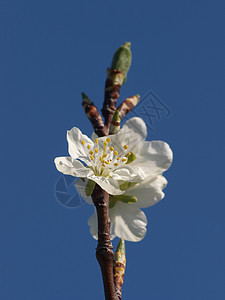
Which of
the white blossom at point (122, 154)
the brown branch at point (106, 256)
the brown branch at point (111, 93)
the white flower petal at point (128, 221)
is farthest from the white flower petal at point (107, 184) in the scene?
the brown branch at point (111, 93)

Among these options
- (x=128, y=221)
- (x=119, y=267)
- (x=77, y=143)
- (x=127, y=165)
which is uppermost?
(x=77, y=143)

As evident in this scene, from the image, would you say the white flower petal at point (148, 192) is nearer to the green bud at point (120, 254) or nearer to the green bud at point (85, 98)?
the green bud at point (120, 254)

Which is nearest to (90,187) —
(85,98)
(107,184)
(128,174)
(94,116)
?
(107,184)

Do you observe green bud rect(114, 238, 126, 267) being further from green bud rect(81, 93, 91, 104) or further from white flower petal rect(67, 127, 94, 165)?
green bud rect(81, 93, 91, 104)

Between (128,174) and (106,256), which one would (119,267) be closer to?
(106,256)

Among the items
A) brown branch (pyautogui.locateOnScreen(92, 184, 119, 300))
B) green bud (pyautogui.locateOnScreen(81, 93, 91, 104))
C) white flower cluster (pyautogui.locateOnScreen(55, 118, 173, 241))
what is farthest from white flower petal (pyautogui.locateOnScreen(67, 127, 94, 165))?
brown branch (pyautogui.locateOnScreen(92, 184, 119, 300))
